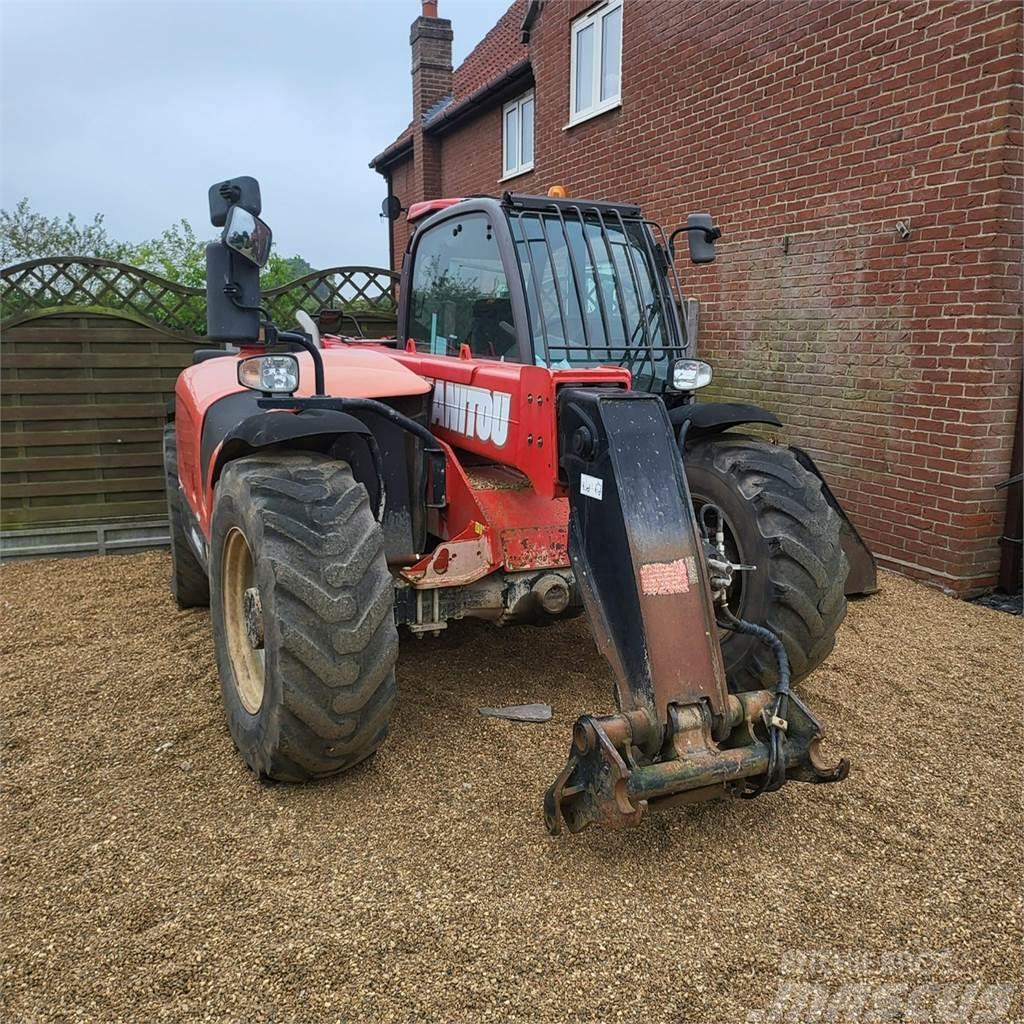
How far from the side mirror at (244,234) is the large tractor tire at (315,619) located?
720 millimetres

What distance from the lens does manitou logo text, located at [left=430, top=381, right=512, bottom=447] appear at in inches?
127

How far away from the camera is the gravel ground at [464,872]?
2055 mm

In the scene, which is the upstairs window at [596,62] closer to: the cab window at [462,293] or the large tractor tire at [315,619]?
the cab window at [462,293]

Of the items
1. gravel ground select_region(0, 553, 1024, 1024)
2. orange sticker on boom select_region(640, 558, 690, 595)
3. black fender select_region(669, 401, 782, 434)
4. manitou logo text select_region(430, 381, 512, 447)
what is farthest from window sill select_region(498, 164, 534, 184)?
orange sticker on boom select_region(640, 558, 690, 595)

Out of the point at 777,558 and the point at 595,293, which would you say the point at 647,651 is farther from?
the point at 595,293

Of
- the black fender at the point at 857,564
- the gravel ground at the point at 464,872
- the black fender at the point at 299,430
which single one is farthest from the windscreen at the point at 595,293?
the black fender at the point at 857,564

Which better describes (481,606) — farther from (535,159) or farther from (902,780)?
(535,159)

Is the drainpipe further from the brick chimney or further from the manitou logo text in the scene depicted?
the brick chimney

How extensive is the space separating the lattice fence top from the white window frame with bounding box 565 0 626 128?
3.31 metres

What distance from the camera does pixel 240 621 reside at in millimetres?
3314

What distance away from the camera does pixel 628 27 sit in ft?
27.0

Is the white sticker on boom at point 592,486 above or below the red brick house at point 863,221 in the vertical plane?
below

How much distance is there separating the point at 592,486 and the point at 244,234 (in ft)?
4.76

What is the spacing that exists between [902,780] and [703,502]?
1277 mm
